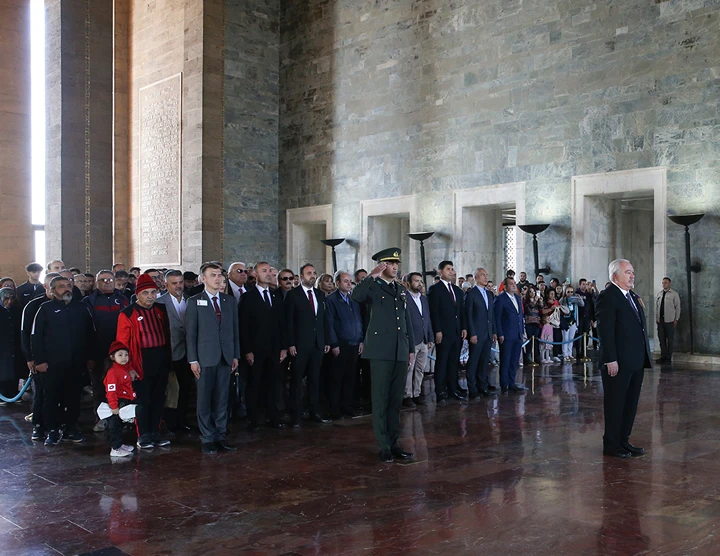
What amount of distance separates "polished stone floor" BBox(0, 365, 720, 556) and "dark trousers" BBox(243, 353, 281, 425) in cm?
33

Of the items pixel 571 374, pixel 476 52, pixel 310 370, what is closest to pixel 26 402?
pixel 310 370

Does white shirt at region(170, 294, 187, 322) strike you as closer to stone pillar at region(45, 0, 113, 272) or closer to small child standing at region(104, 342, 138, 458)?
small child standing at region(104, 342, 138, 458)

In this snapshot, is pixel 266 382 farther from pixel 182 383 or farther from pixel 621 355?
pixel 621 355

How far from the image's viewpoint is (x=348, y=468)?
611 centimetres

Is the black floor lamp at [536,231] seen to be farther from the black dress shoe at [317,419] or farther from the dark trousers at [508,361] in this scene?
the black dress shoe at [317,419]

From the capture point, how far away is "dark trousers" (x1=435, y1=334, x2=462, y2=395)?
9.68 metres

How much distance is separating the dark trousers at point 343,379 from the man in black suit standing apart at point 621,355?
3.10 meters

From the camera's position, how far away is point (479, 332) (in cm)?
991

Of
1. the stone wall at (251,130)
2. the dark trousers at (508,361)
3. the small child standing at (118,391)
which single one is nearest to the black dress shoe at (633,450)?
the dark trousers at (508,361)

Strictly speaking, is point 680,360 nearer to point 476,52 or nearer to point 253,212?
point 476,52

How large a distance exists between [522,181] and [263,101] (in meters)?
8.94

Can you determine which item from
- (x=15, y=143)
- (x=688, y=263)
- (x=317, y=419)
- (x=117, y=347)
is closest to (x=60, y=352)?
(x=117, y=347)

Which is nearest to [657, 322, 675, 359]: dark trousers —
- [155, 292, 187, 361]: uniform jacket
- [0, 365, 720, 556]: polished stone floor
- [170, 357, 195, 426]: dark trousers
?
[0, 365, 720, 556]: polished stone floor

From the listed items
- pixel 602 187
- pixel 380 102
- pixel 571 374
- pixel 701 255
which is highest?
pixel 380 102
